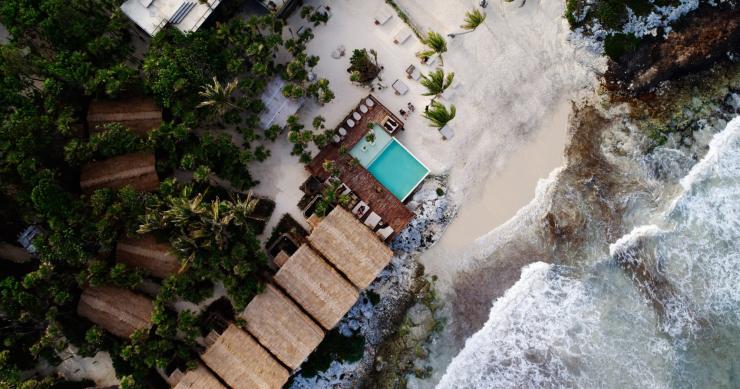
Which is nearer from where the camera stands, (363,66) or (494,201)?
(363,66)

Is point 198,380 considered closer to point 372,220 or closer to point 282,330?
point 282,330

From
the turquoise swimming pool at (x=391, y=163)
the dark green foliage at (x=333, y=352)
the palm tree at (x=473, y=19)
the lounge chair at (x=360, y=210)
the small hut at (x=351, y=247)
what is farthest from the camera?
the turquoise swimming pool at (x=391, y=163)

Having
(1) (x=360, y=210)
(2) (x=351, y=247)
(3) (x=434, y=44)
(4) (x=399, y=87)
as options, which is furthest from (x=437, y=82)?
(2) (x=351, y=247)

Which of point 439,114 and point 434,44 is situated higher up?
point 434,44

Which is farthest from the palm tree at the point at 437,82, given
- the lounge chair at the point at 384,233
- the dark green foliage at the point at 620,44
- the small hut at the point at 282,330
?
the small hut at the point at 282,330

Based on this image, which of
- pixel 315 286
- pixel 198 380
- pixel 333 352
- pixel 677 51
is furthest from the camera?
pixel 677 51

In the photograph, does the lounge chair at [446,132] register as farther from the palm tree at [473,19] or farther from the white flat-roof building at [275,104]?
the white flat-roof building at [275,104]

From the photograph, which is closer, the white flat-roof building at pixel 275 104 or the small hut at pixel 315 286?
the small hut at pixel 315 286
